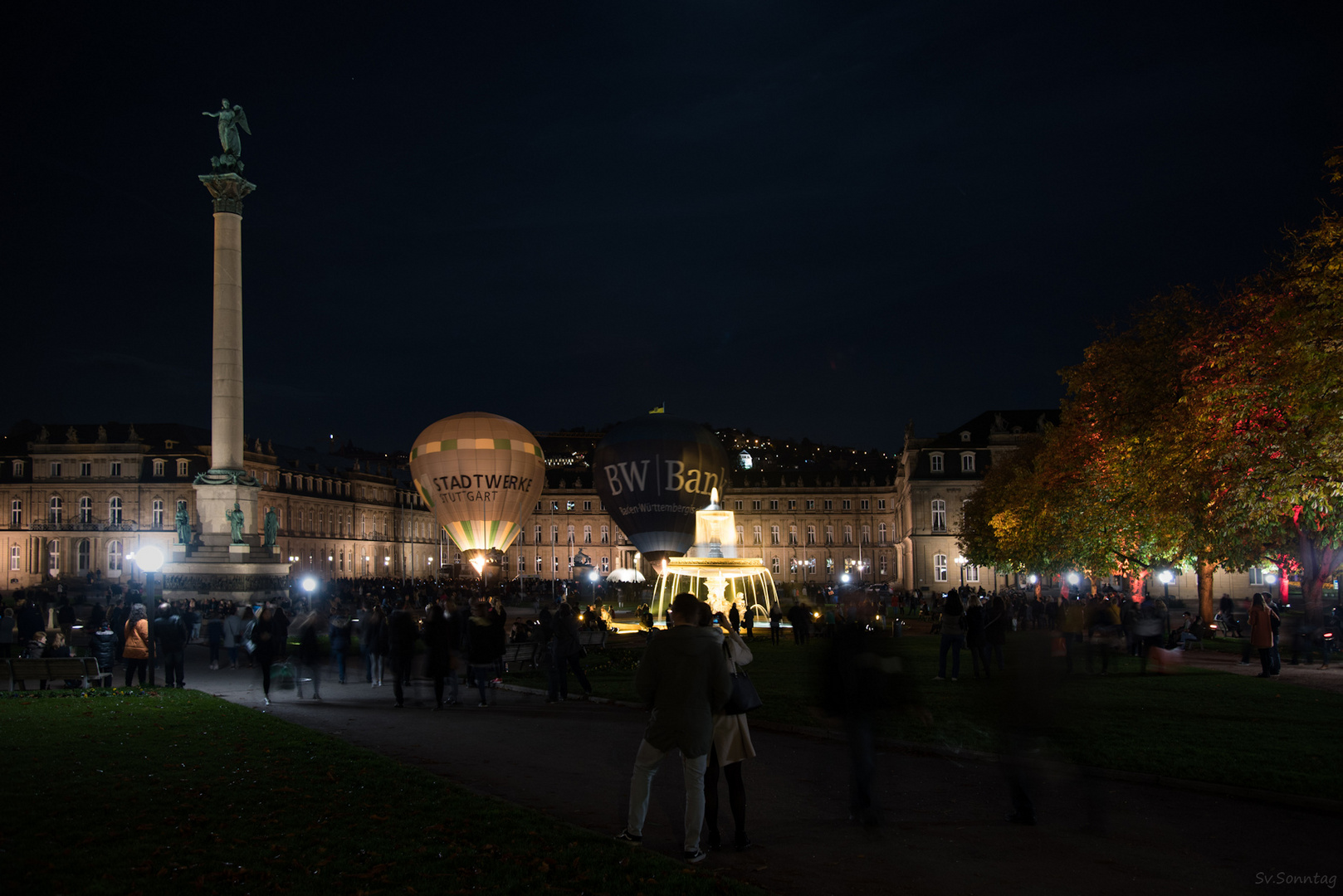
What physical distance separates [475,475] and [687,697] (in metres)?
40.9

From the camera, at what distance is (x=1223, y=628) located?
33.9 meters

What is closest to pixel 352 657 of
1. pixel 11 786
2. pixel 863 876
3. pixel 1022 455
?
pixel 11 786

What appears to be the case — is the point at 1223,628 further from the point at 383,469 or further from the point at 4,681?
the point at 383,469

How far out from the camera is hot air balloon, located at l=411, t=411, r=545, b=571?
46.6 metres

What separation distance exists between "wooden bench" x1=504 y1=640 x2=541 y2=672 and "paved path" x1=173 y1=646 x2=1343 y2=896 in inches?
349

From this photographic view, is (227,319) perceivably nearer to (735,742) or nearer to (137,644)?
(137,644)

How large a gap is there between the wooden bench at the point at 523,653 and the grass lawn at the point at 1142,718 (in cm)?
90

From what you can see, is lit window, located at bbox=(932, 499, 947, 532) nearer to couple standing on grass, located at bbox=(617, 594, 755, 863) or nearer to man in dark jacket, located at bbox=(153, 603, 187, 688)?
man in dark jacket, located at bbox=(153, 603, 187, 688)

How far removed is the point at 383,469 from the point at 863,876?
123429 millimetres

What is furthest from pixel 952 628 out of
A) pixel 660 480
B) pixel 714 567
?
pixel 660 480

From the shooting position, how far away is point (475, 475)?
1832 inches

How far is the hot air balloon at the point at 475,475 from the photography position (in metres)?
46.6

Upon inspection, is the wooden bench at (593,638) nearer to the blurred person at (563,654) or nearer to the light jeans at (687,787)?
the blurred person at (563,654)

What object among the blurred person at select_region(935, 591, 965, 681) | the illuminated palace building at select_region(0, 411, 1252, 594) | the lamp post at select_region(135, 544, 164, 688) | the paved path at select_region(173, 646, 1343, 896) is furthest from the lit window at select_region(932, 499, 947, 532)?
the paved path at select_region(173, 646, 1343, 896)
